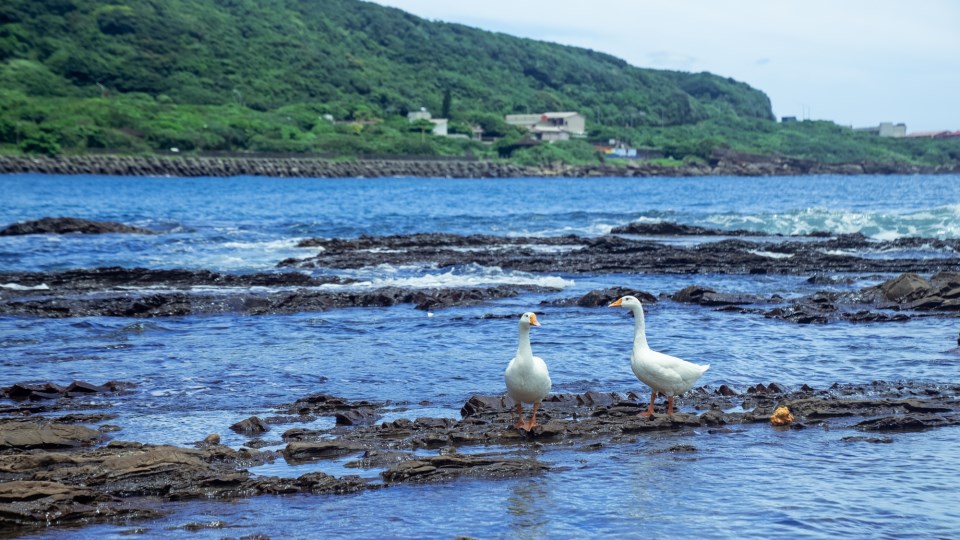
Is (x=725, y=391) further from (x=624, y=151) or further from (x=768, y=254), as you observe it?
(x=624, y=151)

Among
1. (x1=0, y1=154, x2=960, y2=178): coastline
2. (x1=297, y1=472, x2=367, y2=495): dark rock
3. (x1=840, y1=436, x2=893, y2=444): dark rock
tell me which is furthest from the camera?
(x1=0, y1=154, x2=960, y2=178): coastline

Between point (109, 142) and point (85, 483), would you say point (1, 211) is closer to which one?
point (85, 483)

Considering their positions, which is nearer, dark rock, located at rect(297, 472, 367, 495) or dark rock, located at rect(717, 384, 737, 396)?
dark rock, located at rect(297, 472, 367, 495)

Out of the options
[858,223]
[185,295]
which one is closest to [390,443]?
[185,295]

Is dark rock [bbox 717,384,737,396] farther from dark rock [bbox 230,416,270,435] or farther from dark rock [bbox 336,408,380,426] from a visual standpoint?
dark rock [bbox 230,416,270,435]

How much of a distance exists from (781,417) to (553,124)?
557ft

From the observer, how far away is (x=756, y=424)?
10930 mm

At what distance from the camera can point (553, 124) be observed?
17838cm

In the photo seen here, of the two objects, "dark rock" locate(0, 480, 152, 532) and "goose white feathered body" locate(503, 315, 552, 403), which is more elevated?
"goose white feathered body" locate(503, 315, 552, 403)

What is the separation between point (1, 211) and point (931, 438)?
51.4 metres

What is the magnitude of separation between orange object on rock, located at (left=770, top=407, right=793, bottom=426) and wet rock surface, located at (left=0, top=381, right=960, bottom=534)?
132 mm

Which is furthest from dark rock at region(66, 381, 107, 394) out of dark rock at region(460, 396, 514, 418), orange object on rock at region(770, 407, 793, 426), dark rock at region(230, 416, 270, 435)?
orange object on rock at region(770, 407, 793, 426)

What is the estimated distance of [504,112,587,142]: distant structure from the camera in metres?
168

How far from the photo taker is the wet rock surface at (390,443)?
8.36m
